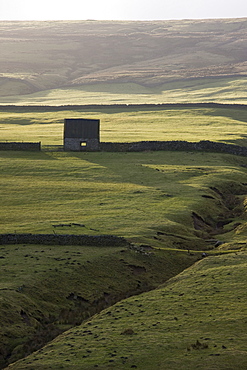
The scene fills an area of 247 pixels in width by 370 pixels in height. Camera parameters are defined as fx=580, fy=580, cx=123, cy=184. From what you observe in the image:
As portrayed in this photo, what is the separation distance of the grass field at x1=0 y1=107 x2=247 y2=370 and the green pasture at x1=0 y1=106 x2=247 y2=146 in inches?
593

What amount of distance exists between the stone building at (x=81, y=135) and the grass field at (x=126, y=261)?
3.30m

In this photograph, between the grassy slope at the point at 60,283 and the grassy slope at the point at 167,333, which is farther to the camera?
the grassy slope at the point at 60,283

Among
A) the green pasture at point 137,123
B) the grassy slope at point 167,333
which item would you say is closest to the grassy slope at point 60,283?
the grassy slope at point 167,333

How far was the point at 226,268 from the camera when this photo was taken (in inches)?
1558

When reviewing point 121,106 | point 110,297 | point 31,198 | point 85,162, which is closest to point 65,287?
point 110,297

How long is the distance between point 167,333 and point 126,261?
1328 cm

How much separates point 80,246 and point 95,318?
38.2 feet

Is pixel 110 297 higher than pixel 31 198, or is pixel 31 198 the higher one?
pixel 31 198

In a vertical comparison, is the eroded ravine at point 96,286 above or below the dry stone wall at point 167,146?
below

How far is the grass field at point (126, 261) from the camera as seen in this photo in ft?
90.9

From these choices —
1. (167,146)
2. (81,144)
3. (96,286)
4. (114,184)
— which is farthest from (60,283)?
(167,146)

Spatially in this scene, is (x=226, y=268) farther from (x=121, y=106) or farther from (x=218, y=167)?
(x=121, y=106)

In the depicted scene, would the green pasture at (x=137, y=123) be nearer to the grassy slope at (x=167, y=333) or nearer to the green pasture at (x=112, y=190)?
the green pasture at (x=112, y=190)

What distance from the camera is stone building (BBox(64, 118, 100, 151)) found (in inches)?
3435
